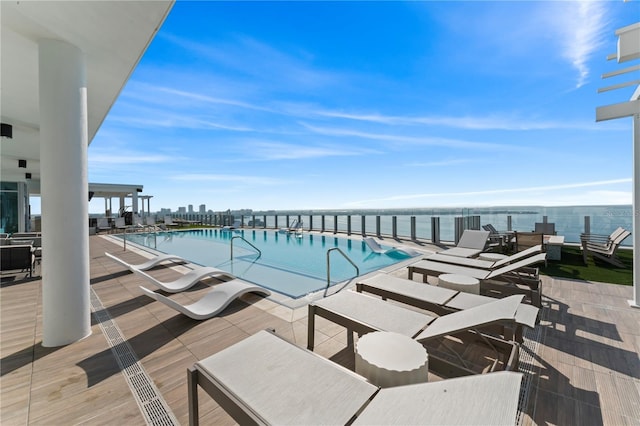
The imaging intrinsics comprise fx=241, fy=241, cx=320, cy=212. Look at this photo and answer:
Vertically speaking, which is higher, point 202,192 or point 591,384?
point 202,192

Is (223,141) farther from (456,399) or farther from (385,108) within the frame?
(456,399)

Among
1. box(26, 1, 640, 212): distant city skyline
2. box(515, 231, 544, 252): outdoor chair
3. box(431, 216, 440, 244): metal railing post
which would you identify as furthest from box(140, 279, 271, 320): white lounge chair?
box(431, 216, 440, 244): metal railing post

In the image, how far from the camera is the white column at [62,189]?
7.84 feet

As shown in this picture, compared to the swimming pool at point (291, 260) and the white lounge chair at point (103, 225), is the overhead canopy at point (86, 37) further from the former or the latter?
the white lounge chair at point (103, 225)

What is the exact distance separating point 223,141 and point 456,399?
17.4 metres

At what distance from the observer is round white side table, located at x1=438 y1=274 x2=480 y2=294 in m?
2.99

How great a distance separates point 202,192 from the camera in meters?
26.5

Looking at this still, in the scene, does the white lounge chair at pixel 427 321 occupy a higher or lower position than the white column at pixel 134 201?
lower

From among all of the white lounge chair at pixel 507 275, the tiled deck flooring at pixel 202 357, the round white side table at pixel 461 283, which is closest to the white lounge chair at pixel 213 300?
the tiled deck flooring at pixel 202 357

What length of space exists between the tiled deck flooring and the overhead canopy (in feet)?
10.4

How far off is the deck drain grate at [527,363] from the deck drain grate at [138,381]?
2311 mm

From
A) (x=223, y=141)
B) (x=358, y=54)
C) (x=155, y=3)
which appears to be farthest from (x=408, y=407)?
(x=223, y=141)

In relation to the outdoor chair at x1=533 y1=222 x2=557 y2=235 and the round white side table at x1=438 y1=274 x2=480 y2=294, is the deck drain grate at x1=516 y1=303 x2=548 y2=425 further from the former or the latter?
the outdoor chair at x1=533 y1=222 x2=557 y2=235

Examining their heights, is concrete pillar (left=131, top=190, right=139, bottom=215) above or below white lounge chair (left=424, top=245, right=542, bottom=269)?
above
